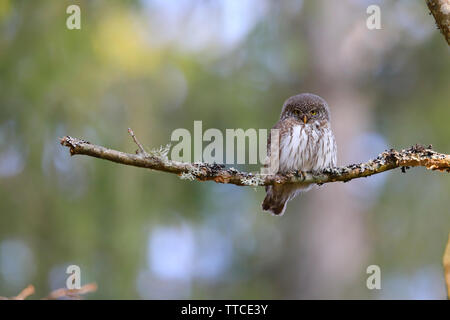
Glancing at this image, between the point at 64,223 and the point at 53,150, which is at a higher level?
the point at 53,150

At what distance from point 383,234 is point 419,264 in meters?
0.86

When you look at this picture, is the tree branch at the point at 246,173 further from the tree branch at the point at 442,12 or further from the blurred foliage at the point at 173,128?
the blurred foliage at the point at 173,128

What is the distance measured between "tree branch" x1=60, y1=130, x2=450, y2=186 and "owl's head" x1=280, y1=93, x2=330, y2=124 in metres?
1.13

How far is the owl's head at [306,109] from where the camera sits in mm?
5191

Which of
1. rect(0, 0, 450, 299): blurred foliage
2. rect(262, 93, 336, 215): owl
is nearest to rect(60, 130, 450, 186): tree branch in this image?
rect(262, 93, 336, 215): owl

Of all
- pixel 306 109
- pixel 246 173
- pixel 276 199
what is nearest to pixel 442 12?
pixel 246 173

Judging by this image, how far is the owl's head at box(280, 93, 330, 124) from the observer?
17.0ft

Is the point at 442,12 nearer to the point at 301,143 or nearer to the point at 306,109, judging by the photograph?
the point at 301,143

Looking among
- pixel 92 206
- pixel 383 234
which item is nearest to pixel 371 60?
pixel 383 234

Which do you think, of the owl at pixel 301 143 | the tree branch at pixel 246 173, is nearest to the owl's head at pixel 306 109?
the owl at pixel 301 143

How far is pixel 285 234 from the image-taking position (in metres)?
11.1

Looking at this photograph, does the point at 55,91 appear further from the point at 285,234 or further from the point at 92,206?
the point at 285,234

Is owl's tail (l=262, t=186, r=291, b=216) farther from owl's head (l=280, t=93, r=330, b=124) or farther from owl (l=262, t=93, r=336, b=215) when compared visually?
owl's head (l=280, t=93, r=330, b=124)

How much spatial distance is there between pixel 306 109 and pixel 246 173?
5.77 ft
